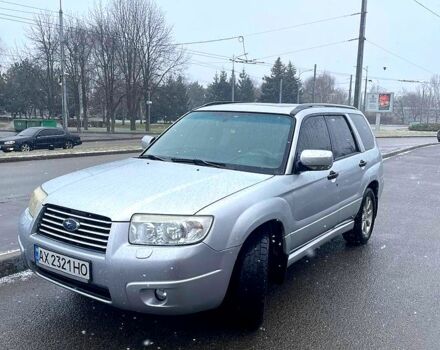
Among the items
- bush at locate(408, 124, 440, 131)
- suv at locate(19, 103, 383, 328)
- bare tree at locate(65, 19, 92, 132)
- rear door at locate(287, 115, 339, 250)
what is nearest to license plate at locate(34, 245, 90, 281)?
suv at locate(19, 103, 383, 328)

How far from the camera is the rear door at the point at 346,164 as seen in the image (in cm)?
481

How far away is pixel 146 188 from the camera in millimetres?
3270

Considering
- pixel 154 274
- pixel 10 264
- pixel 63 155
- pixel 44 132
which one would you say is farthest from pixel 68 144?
pixel 154 274

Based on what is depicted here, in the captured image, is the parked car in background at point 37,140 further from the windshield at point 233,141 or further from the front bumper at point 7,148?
the windshield at point 233,141

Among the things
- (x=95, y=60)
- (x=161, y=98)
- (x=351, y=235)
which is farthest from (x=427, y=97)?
(x=351, y=235)

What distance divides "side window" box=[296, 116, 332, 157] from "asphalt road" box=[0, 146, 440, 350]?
1.33 m

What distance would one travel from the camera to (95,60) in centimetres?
4894

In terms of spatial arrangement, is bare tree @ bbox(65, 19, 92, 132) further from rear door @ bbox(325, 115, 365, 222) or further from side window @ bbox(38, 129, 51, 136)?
rear door @ bbox(325, 115, 365, 222)

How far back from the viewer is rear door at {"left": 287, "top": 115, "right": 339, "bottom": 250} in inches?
152

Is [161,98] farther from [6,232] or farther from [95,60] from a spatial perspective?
[6,232]

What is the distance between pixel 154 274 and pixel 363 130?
13.2ft

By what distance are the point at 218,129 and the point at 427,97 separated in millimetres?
109670

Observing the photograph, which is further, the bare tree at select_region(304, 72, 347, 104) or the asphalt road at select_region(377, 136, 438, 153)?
the bare tree at select_region(304, 72, 347, 104)

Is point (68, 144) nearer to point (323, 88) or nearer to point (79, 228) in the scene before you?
point (79, 228)
